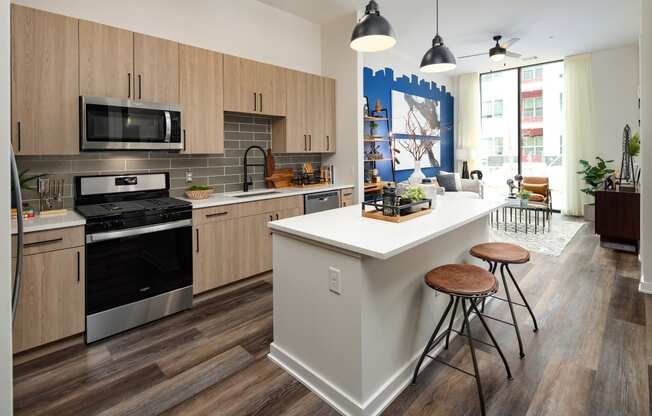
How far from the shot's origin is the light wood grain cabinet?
8.38 feet

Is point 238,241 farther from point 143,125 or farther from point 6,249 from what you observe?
point 6,249

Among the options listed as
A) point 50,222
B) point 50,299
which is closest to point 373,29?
point 50,222

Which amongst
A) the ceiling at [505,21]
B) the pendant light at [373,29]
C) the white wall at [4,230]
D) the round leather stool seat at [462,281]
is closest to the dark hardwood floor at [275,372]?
the round leather stool seat at [462,281]

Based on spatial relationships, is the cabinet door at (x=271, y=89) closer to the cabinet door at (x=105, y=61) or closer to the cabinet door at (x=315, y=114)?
the cabinet door at (x=315, y=114)

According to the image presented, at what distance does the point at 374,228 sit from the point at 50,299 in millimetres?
2130

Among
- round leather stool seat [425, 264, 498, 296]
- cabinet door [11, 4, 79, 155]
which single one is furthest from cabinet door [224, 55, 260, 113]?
round leather stool seat [425, 264, 498, 296]

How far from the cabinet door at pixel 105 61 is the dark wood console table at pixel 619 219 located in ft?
18.5

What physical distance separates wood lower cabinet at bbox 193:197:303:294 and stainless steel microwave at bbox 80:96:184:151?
0.69m

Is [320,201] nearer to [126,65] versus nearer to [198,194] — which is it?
Result: [198,194]

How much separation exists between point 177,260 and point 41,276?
2.85 ft

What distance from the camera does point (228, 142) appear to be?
149 inches

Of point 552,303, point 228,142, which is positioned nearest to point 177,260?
point 228,142

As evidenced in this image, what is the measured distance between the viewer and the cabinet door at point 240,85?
3395 millimetres

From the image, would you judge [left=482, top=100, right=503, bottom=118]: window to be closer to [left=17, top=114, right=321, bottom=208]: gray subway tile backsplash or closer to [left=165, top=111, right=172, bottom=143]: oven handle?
[left=17, top=114, right=321, bottom=208]: gray subway tile backsplash
